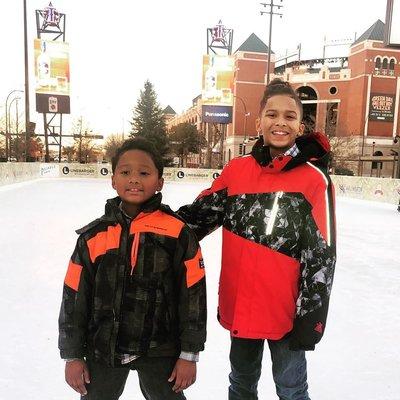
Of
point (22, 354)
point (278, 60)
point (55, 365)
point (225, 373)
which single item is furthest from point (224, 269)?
point (278, 60)

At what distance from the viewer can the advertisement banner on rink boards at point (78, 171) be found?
25875 mm

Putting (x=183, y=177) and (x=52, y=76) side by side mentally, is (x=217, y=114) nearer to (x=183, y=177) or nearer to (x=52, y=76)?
(x=183, y=177)

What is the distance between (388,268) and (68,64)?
2240 cm

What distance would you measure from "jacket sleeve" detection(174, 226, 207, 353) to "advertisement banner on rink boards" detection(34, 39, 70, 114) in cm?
2408

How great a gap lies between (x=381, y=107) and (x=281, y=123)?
156ft

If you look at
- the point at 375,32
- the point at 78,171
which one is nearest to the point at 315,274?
the point at 78,171

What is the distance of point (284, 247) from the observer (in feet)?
5.27

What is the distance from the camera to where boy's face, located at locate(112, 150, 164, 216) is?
5.16 feet

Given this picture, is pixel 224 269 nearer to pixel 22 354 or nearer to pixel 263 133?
pixel 263 133

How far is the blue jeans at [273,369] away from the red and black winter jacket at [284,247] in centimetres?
9

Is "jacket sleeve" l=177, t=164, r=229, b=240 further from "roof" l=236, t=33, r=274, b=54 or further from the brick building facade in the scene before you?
"roof" l=236, t=33, r=274, b=54

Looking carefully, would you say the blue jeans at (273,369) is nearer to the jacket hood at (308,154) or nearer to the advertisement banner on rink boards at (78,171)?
the jacket hood at (308,154)

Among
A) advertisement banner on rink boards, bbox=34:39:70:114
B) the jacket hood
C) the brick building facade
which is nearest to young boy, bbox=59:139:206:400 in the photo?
the jacket hood

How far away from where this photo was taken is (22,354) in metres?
2.62
